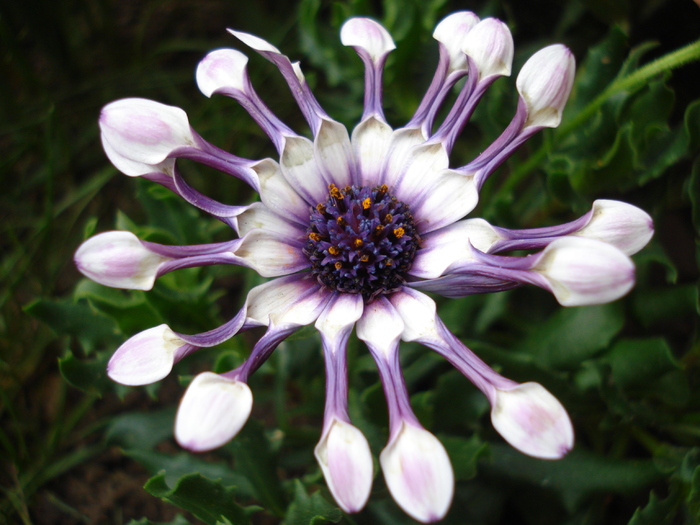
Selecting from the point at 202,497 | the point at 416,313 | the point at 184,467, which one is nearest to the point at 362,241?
the point at 416,313

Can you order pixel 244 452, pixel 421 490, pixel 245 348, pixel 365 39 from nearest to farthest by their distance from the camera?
pixel 421 490, pixel 365 39, pixel 244 452, pixel 245 348

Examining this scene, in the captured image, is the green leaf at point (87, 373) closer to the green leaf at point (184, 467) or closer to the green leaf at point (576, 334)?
the green leaf at point (184, 467)

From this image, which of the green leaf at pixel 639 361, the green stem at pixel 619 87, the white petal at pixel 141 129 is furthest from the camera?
the green leaf at pixel 639 361

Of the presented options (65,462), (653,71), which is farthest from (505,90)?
(65,462)

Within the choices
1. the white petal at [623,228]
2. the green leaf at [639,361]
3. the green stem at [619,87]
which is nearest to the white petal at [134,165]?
the white petal at [623,228]

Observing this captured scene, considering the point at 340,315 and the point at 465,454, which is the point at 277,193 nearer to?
the point at 340,315

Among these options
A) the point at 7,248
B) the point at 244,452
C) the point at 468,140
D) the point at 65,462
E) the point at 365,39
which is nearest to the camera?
the point at 365,39

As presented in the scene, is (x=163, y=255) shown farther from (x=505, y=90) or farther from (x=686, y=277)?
Result: (x=686, y=277)
